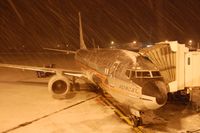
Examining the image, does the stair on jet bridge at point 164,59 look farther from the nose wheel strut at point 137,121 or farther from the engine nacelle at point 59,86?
the engine nacelle at point 59,86

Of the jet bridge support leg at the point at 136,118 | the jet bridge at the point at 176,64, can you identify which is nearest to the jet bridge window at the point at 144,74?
the jet bridge support leg at the point at 136,118

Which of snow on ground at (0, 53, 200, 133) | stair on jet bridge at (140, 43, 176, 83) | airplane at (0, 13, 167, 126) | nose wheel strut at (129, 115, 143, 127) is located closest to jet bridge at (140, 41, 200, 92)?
stair on jet bridge at (140, 43, 176, 83)

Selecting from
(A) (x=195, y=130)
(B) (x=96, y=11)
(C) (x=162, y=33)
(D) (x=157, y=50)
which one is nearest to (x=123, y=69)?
(D) (x=157, y=50)

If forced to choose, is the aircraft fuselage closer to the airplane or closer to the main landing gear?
the airplane

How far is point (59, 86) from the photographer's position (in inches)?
659

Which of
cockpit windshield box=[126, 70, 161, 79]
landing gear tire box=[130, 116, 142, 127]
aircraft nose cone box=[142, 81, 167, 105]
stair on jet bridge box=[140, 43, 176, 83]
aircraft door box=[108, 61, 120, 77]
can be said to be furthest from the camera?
stair on jet bridge box=[140, 43, 176, 83]

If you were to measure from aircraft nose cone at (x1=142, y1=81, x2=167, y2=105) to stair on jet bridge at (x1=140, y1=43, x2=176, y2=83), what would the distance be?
2084 mm

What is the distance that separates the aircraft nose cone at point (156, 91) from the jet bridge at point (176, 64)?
211 centimetres

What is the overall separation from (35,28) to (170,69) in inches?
2739

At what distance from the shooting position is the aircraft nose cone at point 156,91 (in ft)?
32.5

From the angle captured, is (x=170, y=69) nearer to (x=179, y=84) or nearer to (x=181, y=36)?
(x=179, y=84)

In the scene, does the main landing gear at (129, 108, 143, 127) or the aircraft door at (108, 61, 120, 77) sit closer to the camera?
the main landing gear at (129, 108, 143, 127)

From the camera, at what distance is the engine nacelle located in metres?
16.4

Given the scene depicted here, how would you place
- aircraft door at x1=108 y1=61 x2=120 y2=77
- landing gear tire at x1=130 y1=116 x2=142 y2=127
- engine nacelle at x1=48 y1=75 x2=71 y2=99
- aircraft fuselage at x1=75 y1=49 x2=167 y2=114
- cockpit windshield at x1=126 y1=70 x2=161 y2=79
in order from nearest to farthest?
aircraft fuselage at x1=75 y1=49 x2=167 y2=114 < cockpit windshield at x1=126 y1=70 x2=161 y2=79 < landing gear tire at x1=130 y1=116 x2=142 y2=127 < aircraft door at x1=108 y1=61 x2=120 y2=77 < engine nacelle at x1=48 y1=75 x2=71 y2=99
